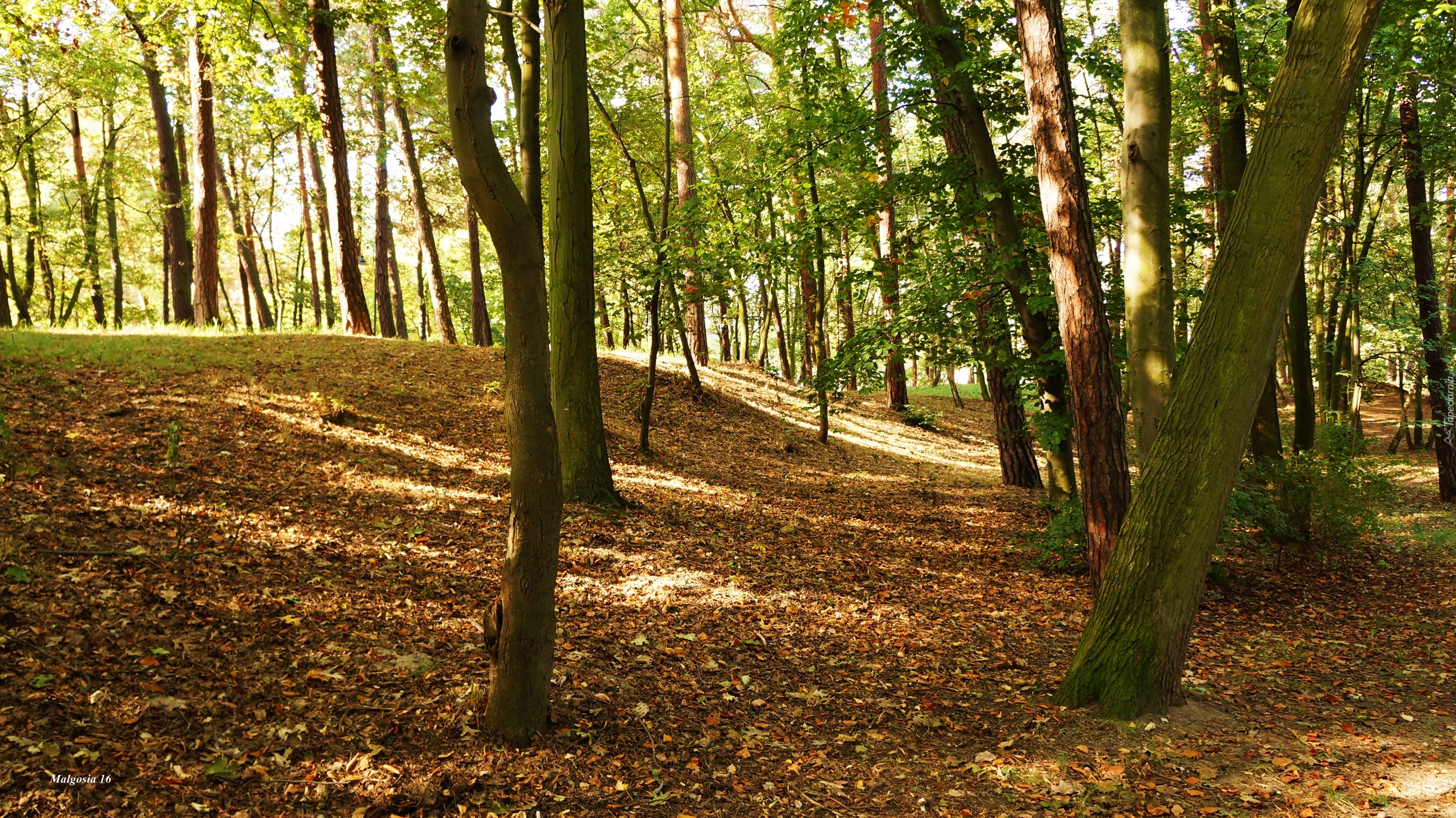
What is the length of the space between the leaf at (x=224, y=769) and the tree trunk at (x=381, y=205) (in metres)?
16.4

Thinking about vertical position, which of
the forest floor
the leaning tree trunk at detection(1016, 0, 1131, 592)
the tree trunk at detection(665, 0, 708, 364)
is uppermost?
the tree trunk at detection(665, 0, 708, 364)

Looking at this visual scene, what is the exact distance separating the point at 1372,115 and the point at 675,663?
1981 centimetres

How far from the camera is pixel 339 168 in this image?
12.5 m

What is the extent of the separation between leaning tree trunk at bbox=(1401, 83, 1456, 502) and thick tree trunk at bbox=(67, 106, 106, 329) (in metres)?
30.4

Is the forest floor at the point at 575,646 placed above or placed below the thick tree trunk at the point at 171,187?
below

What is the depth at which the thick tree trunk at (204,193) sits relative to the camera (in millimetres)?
12266

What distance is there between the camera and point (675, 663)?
5074mm

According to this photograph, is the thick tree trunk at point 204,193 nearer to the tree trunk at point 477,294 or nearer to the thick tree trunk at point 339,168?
the thick tree trunk at point 339,168

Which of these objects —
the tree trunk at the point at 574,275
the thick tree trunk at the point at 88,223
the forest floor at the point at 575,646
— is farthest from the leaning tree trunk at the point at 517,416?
the thick tree trunk at the point at 88,223

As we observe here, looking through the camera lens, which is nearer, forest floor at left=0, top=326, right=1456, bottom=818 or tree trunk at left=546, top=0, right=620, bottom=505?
forest floor at left=0, top=326, right=1456, bottom=818

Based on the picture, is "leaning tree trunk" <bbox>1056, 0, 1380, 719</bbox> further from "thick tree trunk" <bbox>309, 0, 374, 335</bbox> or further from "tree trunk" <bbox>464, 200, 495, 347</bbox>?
"tree trunk" <bbox>464, 200, 495, 347</bbox>

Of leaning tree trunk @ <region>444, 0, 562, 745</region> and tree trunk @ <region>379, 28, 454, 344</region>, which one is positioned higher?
tree trunk @ <region>379, 28, 454, 344</region>

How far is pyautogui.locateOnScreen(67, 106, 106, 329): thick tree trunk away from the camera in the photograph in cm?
2227

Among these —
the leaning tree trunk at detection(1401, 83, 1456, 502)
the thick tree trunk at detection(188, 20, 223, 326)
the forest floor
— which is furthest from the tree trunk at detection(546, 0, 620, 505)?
the leaning tree trunk at detection(1401, 83, 1456, 502)
